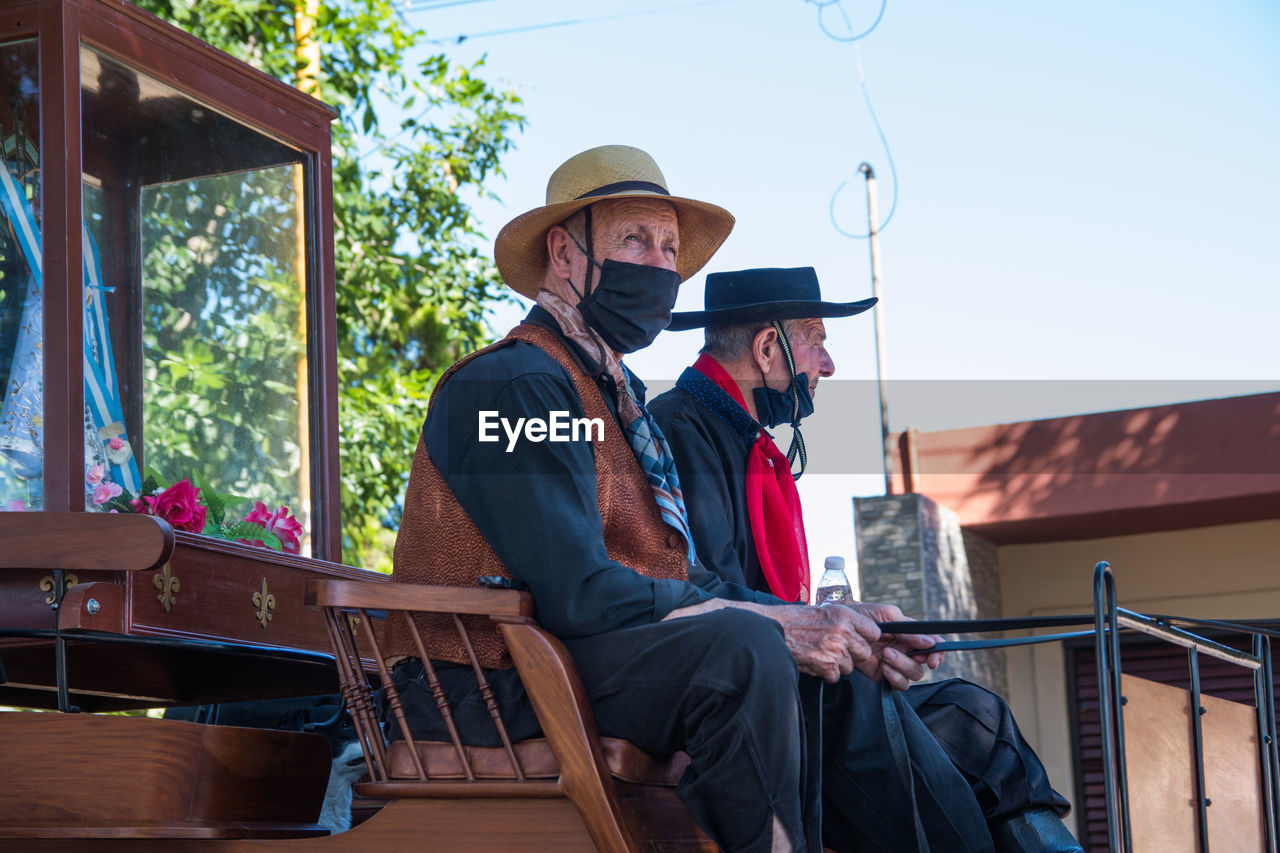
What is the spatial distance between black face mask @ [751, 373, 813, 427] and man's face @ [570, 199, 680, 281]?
2.94 ft

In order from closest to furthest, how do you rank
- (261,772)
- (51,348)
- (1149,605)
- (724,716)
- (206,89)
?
(724,716) → (261,772) → (51,348) → (206,89) → (1149,605)

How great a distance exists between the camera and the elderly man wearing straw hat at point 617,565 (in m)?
2.45

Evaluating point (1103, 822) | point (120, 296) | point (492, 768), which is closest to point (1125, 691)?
point (492, 768)

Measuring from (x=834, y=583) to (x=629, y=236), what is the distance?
3.43ft

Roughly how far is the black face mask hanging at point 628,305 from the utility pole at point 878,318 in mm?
8301

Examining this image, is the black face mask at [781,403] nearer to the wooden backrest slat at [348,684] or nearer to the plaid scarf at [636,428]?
the plaid scarf at [636,428]

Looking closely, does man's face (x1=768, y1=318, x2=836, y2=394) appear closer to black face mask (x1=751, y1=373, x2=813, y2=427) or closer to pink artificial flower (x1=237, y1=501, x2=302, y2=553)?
black face mask (x1=751, y1=373, x2=813, y2=427)

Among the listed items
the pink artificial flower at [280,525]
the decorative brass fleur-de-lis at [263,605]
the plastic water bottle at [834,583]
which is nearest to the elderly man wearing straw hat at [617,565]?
the plastic water bottle at [834,583]

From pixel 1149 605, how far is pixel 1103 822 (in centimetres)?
163

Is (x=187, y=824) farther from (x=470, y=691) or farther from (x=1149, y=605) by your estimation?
(x=1149, y=605)

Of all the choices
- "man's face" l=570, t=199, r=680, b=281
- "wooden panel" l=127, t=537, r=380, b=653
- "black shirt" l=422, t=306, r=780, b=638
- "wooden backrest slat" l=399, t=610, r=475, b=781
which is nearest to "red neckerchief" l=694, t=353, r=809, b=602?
"man's face" l=570, t=199, r=680, b=281

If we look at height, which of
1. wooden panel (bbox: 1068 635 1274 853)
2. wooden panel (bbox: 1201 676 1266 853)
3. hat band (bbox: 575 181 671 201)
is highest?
hat band (bbox: 575 181 671 201)

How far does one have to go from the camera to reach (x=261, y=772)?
3.01 metres

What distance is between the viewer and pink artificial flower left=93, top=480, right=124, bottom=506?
3754mm
